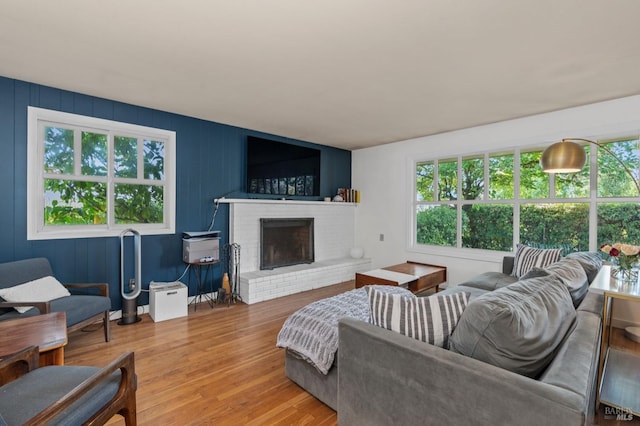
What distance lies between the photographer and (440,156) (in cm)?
485

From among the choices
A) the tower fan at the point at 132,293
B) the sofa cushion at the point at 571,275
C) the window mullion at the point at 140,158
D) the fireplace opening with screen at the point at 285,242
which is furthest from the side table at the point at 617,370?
the window mullion at the point at 140,158

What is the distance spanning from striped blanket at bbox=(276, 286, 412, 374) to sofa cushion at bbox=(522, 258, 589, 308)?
107 cm

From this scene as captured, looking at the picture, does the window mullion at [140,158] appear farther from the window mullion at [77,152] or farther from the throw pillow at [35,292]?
the throw pillow at [35,292]

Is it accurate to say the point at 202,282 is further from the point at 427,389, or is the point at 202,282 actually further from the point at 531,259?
the point at 531,259

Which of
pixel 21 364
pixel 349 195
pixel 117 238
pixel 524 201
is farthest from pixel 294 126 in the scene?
pixel 21 364

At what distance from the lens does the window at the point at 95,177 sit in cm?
306

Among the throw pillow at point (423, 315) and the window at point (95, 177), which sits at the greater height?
the window at point (95, 177)

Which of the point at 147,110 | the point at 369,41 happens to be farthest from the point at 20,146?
the point at 369,41

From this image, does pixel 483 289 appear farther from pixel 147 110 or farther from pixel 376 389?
pixel 147 110

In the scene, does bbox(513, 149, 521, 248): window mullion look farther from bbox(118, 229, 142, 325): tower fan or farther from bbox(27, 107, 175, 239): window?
bbox(118, 229, 142, 325): tower fan

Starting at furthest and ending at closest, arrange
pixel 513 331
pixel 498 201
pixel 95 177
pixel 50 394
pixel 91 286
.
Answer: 1. pixel 498 201
2. pixel 95 177
3. pixel 91 286
4. pixel 50 394
5. pixel 513 331

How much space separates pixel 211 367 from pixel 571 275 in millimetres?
2641

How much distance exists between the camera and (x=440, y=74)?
271 cm

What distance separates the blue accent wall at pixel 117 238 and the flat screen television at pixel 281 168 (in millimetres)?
153
